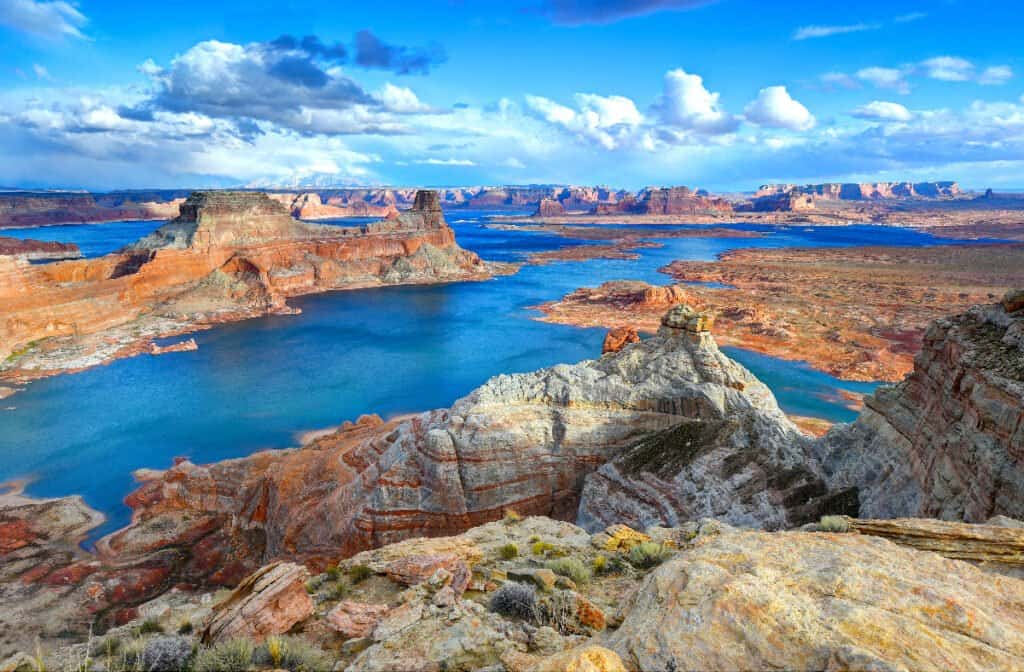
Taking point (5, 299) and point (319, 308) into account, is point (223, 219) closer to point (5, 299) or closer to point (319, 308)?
point (319, 308)

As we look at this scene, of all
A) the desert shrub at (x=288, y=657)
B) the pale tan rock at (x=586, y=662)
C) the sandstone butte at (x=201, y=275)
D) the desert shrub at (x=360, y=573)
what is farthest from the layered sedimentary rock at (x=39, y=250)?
the pale tan rock at (x=586, y=662)

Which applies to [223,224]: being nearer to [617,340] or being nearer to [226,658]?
[617,340]

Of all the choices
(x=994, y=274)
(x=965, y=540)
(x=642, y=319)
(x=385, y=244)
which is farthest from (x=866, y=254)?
(x=965, y=540)

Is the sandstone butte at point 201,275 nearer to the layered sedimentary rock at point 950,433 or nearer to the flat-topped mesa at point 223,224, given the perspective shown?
the flat-topped mesa at point 223,224

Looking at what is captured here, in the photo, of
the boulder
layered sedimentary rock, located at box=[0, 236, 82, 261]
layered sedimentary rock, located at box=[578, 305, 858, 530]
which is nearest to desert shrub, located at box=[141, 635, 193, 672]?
layered sedimentary rock, located at box=[578, 305, 858, 530]

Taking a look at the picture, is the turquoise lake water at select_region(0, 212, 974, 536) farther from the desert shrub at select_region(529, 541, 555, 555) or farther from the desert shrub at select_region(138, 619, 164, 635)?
the desert shrub at select_region(529, 541, 555, 555)
